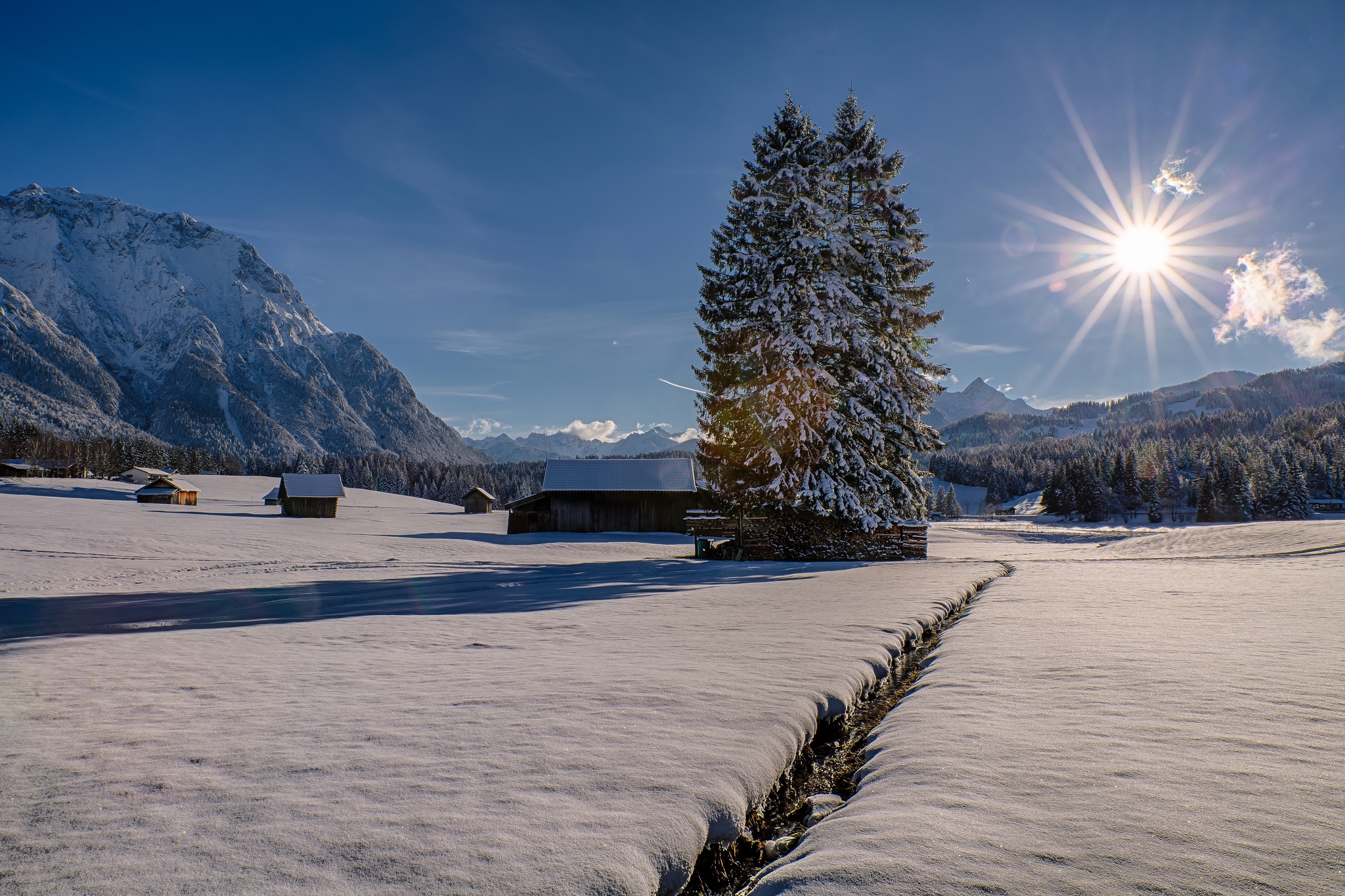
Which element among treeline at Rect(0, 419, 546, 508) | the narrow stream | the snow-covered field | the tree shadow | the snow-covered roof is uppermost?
treeline at Rect(0, 419, 546, 508)

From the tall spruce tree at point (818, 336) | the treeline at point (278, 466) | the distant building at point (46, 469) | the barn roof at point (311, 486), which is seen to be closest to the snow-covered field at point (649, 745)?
the tall spruce tree at point (818, 336)

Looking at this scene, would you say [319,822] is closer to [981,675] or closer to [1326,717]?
[981,675]

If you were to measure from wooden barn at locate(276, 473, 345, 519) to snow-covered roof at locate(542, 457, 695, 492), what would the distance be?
28279 millimetres

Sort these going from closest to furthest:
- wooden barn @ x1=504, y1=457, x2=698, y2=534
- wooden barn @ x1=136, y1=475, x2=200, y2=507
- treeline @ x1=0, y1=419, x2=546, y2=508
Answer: wooden barn @ x1=504, y1=457, x2=698, y2=534 → wooden barn @ x1=136, y1=475, x2=200, y2=507 → treeline @ x1=0, y1=419, x2=546, y2=508

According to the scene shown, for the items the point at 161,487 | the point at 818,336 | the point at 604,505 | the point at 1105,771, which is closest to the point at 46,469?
the point at 161,487

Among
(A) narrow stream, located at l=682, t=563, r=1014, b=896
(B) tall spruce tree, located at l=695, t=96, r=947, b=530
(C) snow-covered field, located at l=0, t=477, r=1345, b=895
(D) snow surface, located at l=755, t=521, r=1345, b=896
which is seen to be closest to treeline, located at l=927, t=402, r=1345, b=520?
(B) tall spruce tree, located at l=695, t=96, r=947, b=530

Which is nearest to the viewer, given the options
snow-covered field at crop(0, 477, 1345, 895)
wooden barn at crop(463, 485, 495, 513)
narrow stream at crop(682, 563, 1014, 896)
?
snow-covered field at crop(0, 477, 1345, 895)

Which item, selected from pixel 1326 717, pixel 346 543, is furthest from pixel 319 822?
pixel 346 543

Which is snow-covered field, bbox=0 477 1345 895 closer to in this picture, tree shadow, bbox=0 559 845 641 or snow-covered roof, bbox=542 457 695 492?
tree shadow, bbox=0 559 845 641

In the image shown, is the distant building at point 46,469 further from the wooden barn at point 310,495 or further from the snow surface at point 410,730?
the snow surface at point 410,730

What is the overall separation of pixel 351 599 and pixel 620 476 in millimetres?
29568

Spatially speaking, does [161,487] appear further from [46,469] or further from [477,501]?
[46,469]

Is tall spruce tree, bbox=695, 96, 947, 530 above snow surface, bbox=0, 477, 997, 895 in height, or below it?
above

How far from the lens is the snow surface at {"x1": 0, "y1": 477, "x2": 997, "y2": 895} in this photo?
8.57 ft
